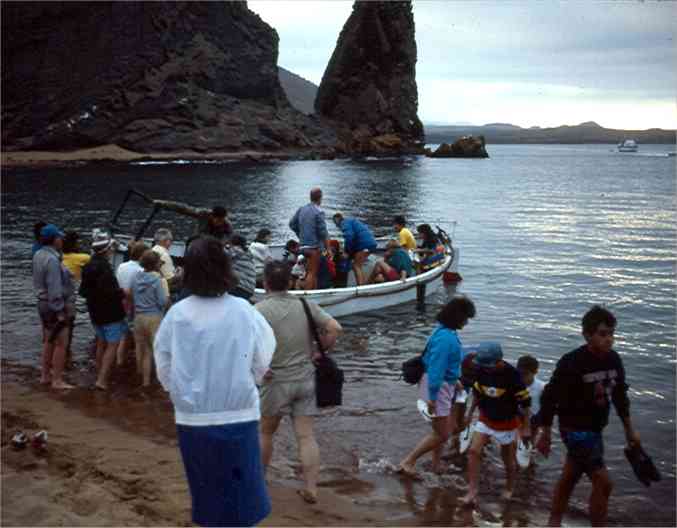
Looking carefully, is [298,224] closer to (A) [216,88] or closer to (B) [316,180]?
(B) [316,180]

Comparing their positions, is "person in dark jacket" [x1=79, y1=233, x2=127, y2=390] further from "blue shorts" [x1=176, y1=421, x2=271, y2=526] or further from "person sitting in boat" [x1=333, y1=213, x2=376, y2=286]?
"person sitting in boat" [x1=333, y1=213, x2=376, y2=286]

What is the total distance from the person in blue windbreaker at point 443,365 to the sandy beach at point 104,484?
1.01 m

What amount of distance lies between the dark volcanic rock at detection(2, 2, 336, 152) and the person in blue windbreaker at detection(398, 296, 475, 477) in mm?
86999

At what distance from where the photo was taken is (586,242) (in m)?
31.8

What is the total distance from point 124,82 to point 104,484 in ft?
305

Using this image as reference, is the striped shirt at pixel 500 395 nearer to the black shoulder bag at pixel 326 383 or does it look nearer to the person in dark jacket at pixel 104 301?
the black shoulder bag at pixel 326 383

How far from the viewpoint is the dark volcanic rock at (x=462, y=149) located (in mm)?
142775

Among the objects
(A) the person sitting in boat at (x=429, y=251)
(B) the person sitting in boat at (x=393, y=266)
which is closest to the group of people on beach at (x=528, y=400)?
(B) the person sitting in boat at (x=393, y=266)

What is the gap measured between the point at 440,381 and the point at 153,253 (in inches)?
164

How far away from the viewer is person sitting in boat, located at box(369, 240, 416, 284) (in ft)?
49.5

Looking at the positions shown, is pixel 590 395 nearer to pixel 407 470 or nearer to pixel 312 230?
pixel 407 470

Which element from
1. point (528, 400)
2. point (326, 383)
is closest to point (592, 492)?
point (528, 400)

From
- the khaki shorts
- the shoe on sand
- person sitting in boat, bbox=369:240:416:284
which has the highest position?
the khaki shorts

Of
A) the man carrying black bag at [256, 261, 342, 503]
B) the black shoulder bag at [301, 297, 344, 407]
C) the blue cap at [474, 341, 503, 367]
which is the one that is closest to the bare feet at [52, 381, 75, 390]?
the man carrying black bag at [256, 261, 342, 503]
